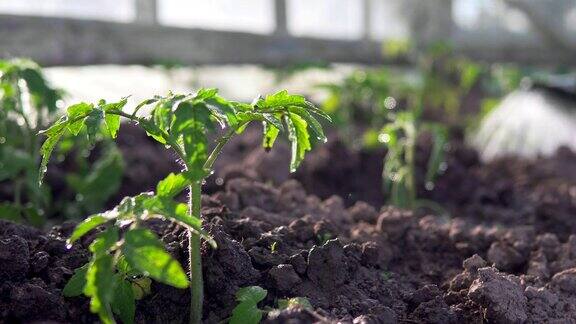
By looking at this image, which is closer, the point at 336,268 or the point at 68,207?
the point at 336,268

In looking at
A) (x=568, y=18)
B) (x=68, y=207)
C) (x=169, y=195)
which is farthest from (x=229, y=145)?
(x=568, y=18)

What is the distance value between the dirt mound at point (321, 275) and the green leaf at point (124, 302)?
0.18ft

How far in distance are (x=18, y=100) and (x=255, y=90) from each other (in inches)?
137

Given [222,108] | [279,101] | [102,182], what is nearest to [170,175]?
[222,108]

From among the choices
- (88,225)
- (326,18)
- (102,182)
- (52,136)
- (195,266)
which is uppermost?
(326,18)

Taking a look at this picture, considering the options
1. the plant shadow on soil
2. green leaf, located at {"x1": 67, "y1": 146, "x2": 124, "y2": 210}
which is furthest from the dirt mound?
green leaf, located at {"x1": 67, "y1": 146, "x2": 124, "y2": 210}

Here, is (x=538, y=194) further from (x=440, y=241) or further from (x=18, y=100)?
(x=18, y=100)

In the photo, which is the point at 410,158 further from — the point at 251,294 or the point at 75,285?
the point at 75,285

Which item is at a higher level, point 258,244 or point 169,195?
point 169,195

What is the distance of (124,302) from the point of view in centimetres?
134

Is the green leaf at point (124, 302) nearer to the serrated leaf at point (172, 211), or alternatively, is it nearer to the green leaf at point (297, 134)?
the serrated leaf at point (172, 211)

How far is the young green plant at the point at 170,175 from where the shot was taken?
113 centimetres

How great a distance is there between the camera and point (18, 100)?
6.82 ft

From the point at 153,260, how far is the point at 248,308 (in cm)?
25
